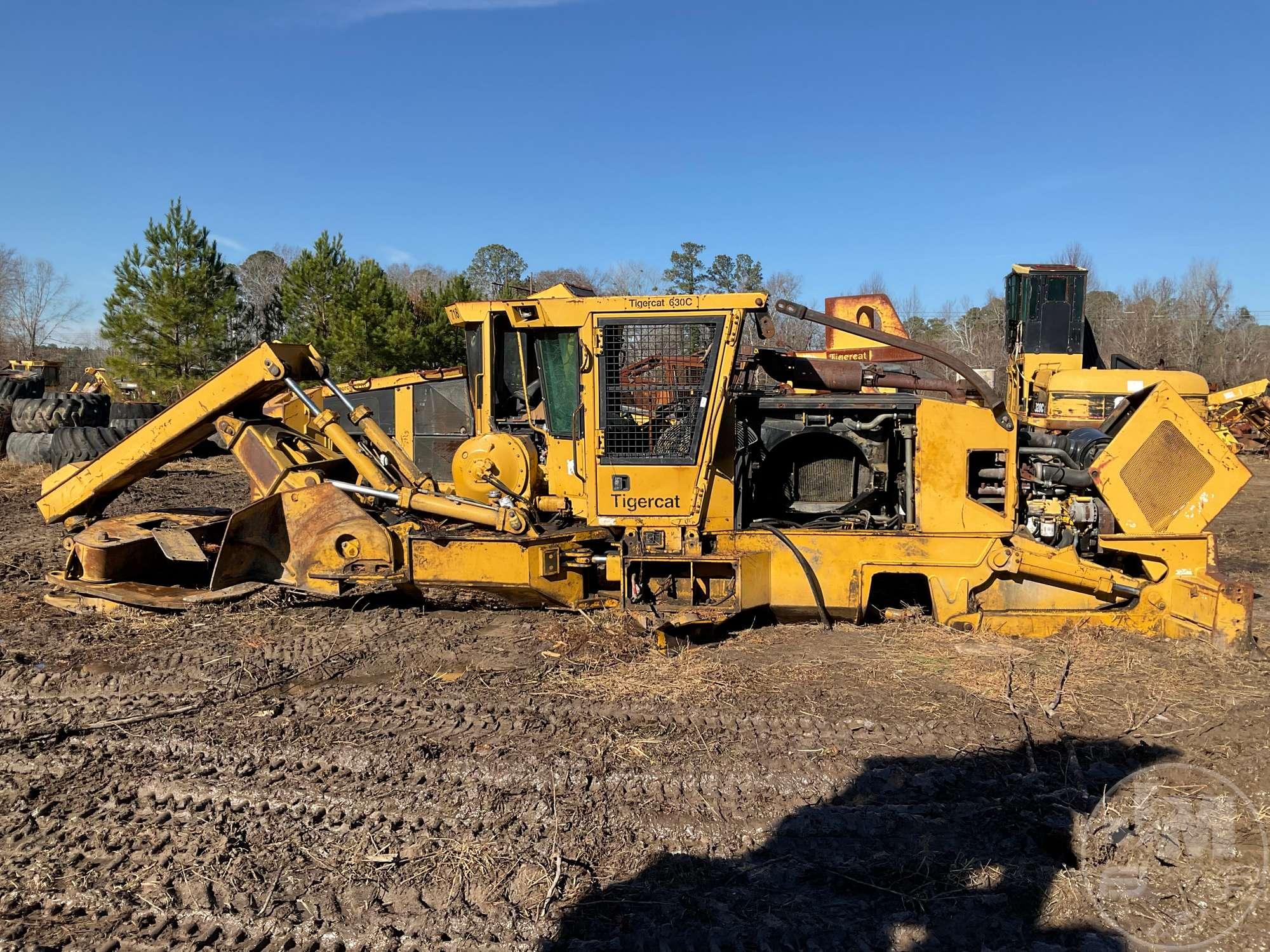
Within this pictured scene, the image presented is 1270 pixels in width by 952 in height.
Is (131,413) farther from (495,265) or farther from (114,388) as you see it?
(495,265)

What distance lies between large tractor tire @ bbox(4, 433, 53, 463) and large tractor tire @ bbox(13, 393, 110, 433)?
1.27ft

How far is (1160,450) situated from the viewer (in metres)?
6.04

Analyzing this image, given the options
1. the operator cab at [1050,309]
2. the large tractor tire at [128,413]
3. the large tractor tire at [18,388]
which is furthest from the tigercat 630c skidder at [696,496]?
the large tractor tire at [18,388]

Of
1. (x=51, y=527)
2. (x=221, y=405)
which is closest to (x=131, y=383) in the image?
(x=51, y=527)

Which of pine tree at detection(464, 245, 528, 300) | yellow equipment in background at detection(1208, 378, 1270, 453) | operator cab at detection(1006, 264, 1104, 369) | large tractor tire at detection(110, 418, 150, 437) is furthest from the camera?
pine tree at detection(464, 245, 528, 300)

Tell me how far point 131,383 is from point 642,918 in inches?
1094

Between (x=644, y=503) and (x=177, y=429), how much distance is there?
381cm

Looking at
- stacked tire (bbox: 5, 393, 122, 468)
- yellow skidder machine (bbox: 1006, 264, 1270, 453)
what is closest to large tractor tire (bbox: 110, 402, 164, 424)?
stacked tire (bbox: 5, 393, 122, 468)

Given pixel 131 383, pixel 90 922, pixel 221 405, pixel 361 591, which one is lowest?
pixel 90 922

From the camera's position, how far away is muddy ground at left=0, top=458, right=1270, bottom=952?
2.99m

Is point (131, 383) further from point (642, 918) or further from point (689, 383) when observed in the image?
point (642, 918)

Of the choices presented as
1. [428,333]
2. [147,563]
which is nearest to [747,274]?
[428,333]

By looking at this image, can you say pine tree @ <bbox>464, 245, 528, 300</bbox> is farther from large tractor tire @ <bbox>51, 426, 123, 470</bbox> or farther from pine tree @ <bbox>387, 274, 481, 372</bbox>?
large tractor tire @ <bbox>51, 426, 123, 470</bbox>

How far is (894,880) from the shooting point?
3191mm
